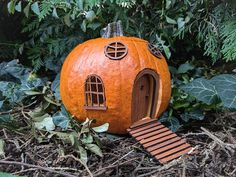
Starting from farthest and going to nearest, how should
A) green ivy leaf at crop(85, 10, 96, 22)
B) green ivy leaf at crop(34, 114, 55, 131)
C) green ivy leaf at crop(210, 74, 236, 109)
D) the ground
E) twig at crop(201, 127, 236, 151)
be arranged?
green ivy leaf at crop(85, 10, 96, 22), green ivy leaf at crop(34, 114, 55, 131), green ivy leaf at crop(210, 74, 236, 109), twig at crop(201, 127, 236, 151), the ground

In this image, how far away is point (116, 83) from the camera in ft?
4.75

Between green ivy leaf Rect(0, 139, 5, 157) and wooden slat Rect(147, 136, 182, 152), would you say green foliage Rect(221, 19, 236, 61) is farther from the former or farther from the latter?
green ivy leaf Rect(0, 139, 5, 157)

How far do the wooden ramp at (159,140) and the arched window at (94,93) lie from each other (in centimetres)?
16

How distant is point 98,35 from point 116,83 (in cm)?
72

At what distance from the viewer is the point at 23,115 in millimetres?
1750

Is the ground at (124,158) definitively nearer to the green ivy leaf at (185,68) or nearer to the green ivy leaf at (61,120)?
the green ivy leaf at (61,120)

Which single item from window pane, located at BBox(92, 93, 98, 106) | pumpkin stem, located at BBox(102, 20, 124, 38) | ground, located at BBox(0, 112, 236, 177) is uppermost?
pumpkin stem, located at BBox(102, 20, 124, 38)

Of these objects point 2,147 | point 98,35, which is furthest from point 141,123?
point 98,35

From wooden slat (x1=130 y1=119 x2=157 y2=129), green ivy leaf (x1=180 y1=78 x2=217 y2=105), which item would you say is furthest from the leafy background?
wooden slat (x1=130 y1=119 x2=157 y2=129)

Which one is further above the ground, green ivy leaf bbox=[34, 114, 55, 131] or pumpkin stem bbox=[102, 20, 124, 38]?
pumpkin stem bbox=[102, 20, 124, 38]

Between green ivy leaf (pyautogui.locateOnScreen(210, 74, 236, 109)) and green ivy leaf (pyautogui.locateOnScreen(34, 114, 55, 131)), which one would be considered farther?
green ivy leaf (pyautogui.locateOnScreen(34, 114, 55, 131))

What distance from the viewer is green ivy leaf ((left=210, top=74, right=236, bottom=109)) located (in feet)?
4.73

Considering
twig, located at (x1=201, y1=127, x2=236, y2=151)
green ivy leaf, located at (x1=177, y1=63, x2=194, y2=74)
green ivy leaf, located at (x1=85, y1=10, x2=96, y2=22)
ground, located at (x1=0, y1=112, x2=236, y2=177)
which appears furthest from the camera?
green ivy leaf, located at (x1=177, y1=63, x2=194, y2=74)

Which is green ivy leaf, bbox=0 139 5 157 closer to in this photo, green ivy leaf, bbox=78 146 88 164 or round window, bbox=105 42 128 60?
green ivy leaf, bbox=78 146 88 164
